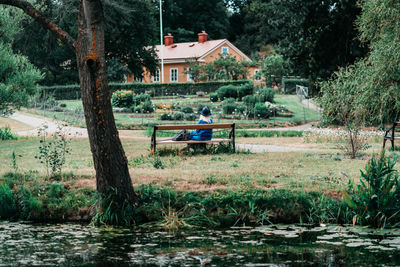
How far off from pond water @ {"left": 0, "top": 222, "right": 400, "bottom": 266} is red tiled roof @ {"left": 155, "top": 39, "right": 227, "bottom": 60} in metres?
50.0

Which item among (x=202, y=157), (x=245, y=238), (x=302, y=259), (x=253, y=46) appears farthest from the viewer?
(x=253, y=46)

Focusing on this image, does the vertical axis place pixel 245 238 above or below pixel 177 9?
below

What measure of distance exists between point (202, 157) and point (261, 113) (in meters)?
16.4

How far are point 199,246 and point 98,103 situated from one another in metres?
2.69

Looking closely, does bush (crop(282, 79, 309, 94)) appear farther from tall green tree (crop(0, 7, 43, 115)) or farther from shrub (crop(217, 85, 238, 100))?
tall green tree (crop(0, 7, 43, 115))

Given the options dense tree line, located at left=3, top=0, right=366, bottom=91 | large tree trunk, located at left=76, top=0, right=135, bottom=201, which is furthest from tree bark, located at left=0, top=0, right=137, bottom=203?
dense tree line, located at left=3, top=0, right=366, bottom=91

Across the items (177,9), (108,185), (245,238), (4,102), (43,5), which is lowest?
(245,238)

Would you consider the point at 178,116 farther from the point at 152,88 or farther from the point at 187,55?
the point at 187,55

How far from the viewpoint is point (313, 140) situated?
18.8m

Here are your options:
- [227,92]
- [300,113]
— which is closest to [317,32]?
[300,113]

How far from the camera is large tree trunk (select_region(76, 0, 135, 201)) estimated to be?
25.5 ft

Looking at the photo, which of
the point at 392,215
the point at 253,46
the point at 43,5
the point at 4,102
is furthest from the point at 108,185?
the point at 253,46

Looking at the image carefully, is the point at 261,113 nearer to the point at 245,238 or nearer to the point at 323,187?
the point at 323,187

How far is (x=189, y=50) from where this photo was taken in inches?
2360
